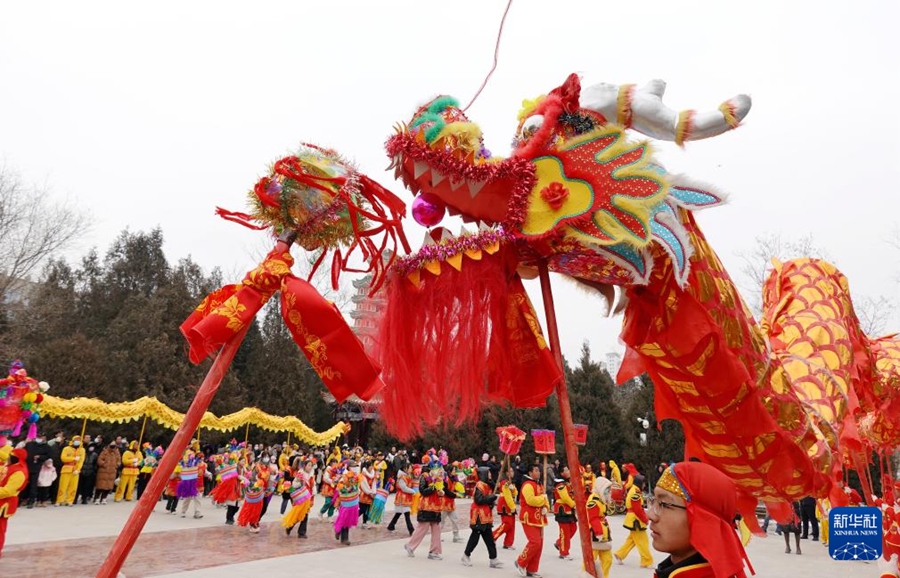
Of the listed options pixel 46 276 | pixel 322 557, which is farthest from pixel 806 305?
pixel 46 276

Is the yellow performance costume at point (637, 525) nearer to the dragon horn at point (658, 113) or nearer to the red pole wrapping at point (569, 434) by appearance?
the red pole wrapping at point (569, 434)

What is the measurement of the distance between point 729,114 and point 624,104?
0.52 m

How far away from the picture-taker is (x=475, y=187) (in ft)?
9.77

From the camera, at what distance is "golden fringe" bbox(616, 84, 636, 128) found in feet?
10.3

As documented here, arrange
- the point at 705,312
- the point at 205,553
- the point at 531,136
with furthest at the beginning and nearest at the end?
1. the point at 205,553
2. the point at 705,312
3. the point at 531,136

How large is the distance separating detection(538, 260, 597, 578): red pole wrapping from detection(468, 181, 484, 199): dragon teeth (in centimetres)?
56

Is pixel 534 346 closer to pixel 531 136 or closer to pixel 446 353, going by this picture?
pixel 446 353

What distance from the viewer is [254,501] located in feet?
37.0

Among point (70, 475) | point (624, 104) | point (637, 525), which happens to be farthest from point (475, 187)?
point (70, 475)

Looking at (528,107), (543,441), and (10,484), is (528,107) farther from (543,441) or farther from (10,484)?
(543,441)

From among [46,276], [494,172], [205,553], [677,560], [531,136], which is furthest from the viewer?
[46,276]

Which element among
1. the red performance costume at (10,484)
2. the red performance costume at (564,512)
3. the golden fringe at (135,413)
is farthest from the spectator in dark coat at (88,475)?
the red performance costume at (564,512)

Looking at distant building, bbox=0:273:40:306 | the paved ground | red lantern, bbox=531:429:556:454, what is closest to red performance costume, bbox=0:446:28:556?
the paved ground

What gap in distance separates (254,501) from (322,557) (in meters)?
2.52
